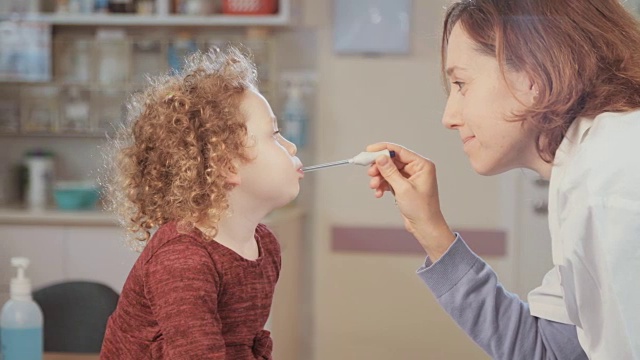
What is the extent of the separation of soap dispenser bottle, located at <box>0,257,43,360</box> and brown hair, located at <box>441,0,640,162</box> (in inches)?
30.1

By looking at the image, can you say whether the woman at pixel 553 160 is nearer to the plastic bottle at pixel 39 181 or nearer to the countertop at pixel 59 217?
the countertop at pixel 59 217

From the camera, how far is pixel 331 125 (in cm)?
389

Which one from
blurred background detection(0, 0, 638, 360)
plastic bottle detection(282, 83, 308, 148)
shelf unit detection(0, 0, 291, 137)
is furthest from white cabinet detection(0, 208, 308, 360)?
shelf unit detection(0, 0, 291, 137)

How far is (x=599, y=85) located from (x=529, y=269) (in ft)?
8.92

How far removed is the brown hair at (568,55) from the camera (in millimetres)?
1136

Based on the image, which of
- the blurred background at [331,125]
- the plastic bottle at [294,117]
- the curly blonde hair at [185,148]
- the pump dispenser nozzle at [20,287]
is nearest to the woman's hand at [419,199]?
the curly blonde hair at [185,148]

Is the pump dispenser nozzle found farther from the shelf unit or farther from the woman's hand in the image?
the shelf unit

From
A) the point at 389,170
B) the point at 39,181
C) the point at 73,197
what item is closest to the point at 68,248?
the point at 73,197

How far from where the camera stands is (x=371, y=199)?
12.8ft

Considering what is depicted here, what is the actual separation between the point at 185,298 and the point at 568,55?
529mm

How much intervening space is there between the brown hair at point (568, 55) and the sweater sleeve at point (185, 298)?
424mm

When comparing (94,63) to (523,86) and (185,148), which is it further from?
(523,86)

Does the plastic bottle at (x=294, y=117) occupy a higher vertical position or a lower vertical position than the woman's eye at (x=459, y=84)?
lower

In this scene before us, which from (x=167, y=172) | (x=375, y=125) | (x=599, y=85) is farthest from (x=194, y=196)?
(x=375, y=125)
